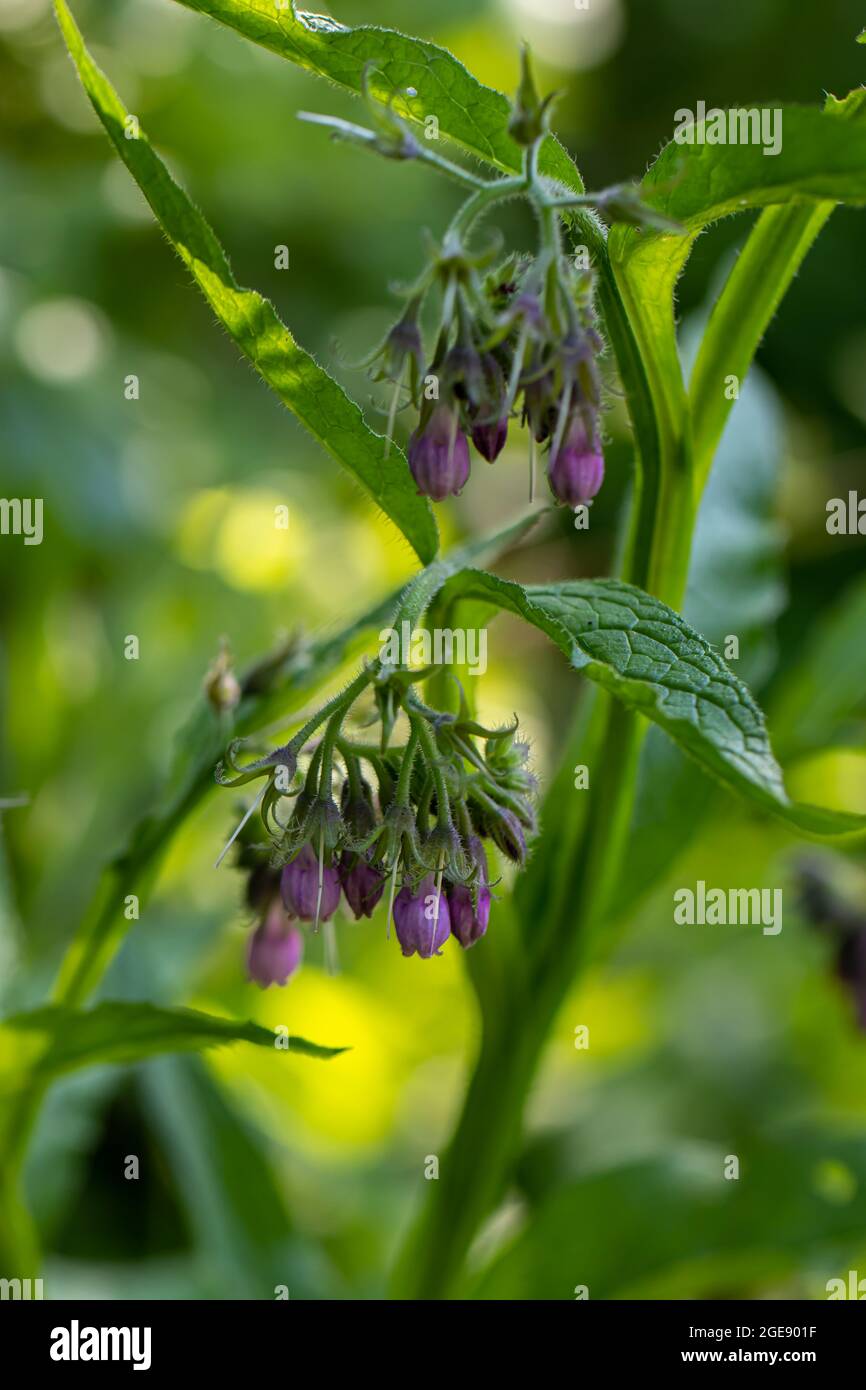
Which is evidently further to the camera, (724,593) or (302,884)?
(724,593)

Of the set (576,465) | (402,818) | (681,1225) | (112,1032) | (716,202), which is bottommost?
(681,1225)

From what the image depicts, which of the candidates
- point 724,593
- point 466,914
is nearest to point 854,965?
point 724,593

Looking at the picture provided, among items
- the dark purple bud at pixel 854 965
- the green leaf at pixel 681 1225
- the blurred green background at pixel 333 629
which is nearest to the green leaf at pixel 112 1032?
the blurred green background at pixel 333 629

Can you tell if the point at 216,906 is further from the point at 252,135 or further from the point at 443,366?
the point at 252,135

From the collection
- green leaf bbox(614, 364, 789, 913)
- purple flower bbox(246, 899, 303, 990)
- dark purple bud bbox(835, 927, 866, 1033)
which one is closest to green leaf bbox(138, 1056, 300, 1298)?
purple flower bbox(246, 899, 303, 990)

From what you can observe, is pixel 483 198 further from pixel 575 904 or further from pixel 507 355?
pixel 575 904

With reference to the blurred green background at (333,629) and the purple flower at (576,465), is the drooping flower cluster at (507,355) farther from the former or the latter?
the blurred green background at (333,629)

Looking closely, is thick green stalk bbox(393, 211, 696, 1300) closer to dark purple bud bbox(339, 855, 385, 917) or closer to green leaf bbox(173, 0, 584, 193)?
green leaf bbox(173, 0, 584, 193)
